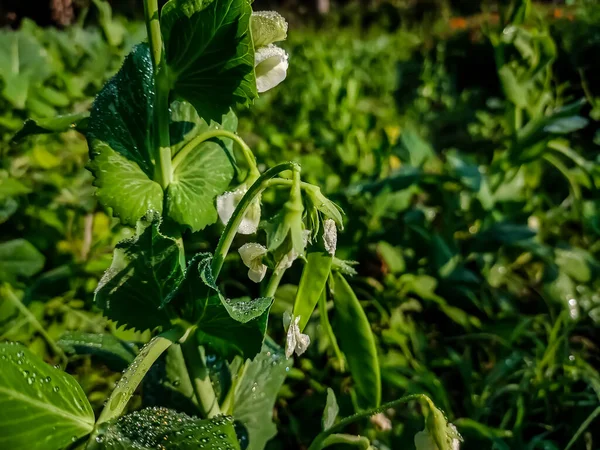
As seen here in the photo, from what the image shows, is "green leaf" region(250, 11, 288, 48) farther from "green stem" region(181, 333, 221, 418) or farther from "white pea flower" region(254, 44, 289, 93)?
"green stem" region(181, 333, 221, 418)

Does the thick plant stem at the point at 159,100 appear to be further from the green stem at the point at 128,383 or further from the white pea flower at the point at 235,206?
the green stem at the point at 128,383

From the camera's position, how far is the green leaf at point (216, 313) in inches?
22.0

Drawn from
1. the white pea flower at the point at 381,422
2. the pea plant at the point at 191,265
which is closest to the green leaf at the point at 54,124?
the pea plant at the point at 191,265

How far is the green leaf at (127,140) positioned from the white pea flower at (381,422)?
19.7 inches

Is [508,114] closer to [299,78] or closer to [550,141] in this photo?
[550,141]

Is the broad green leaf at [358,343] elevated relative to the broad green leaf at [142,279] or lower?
lower

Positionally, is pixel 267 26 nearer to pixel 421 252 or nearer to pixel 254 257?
pixel 254 257

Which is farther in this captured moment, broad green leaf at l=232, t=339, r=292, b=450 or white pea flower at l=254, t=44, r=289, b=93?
broad green leaf at l=232, t=339, r=292, b=450

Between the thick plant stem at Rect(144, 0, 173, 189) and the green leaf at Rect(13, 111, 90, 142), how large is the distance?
129mm

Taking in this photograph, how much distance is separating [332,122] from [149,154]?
1363mm

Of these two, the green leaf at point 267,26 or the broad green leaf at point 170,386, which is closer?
the green leaf at point 267,26

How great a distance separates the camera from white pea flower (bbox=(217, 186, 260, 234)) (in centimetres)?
60

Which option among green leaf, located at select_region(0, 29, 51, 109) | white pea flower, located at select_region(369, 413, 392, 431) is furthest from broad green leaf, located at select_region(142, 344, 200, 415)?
green leaf, located at select_region(0, 29, 51, 109)

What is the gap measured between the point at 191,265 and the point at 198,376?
0.17 metres
